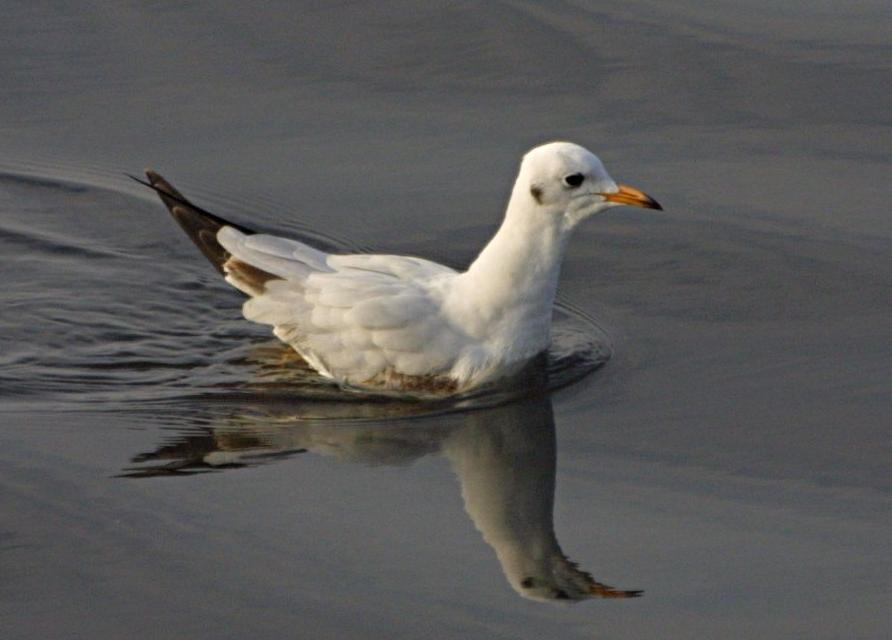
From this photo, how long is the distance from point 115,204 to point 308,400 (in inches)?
104

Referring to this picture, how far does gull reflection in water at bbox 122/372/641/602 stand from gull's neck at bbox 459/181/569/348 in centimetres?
43

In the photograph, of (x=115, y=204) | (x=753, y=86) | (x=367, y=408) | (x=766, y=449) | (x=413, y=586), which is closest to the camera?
(x=413, y=586)

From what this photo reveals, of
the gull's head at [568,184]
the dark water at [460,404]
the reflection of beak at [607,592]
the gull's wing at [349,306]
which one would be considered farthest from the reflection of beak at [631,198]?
the reflection of beak at [607,592]

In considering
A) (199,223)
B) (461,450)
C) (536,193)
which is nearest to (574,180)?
(536,193)

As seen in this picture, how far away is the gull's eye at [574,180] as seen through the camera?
337 inches

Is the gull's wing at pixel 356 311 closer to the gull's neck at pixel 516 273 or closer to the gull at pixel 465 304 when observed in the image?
the gull at pixel 465 304

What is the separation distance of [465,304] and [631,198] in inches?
37.3

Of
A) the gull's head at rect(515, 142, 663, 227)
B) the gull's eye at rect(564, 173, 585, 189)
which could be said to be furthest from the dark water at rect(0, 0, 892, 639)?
the gull's eye at rect(564, 173, 585, 189)

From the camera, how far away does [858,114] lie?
37.5 feet

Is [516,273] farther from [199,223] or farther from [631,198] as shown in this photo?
[199,223]

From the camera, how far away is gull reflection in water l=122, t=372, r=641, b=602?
7273 mm

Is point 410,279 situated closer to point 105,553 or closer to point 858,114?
point 105,553

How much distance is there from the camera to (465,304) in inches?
347

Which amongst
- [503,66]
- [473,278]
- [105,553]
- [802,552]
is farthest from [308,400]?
[503,66]
